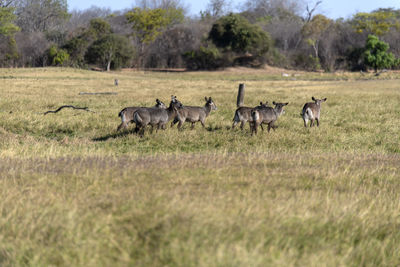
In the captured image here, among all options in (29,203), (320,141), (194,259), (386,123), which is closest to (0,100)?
(320,141)

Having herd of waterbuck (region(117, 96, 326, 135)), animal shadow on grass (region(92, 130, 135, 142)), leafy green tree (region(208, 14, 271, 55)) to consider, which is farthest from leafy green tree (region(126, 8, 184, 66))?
animal shadow on grass (region(92, 130, 135, 142))

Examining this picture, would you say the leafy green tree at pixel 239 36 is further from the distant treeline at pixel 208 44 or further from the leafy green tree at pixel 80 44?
the leafy green tree at pixel 80 44

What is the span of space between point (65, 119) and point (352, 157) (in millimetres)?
10296

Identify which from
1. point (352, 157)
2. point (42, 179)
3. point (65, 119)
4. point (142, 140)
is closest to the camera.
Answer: point (42, 179)

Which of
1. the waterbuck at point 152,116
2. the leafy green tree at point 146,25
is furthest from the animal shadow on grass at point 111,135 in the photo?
the leafy green tree at point 146,25

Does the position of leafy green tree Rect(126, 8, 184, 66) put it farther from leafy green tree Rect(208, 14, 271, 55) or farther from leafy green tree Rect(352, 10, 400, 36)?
leafy green tree Rect(352, 10, 400, 36)

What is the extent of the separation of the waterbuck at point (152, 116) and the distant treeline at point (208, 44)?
2423 inches

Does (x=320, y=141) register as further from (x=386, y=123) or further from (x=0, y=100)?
(x=0, y=100)

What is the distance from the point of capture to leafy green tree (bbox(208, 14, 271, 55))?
75312 mm

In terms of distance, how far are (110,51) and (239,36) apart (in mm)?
21277

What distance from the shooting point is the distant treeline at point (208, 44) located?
246 ft

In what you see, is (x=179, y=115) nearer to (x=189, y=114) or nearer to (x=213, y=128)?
(x=189, y=114)

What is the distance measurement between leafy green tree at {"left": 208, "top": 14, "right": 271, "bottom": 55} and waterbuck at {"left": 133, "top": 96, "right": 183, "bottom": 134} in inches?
2471

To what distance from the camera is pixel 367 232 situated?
469 cm
